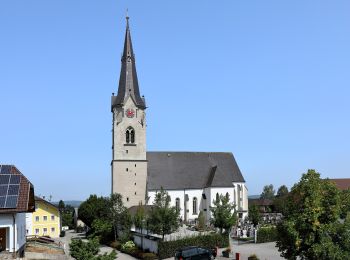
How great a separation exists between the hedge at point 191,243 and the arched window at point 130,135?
26.3 meters

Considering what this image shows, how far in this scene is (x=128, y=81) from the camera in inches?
2506

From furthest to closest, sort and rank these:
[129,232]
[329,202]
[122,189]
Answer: [122,189] < [129,232] < [329,202]

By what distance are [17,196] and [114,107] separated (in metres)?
39.7

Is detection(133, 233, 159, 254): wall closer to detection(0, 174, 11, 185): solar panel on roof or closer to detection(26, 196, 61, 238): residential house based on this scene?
detection(0, 174, 11, 185): solar panel on roof

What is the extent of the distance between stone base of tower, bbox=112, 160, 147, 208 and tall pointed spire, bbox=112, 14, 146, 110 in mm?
8694

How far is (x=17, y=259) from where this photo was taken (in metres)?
24.8

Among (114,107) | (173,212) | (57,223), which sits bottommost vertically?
(57,223)

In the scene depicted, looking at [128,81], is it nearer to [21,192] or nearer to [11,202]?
[21,192]

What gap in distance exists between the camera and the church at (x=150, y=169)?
2453 inches

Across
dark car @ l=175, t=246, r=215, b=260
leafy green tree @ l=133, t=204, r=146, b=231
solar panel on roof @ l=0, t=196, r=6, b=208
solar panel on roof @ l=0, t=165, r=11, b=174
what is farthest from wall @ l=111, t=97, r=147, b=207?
solar panel on roof @ l=0, t=196, r=6, b=208

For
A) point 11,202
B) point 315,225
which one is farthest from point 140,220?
point 315,225

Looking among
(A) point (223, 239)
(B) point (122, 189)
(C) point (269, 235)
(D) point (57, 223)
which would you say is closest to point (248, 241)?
(C) point (269, 235)

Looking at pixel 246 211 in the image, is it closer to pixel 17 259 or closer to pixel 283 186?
pixel 17 259

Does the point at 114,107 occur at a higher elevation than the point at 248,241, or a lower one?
higher
